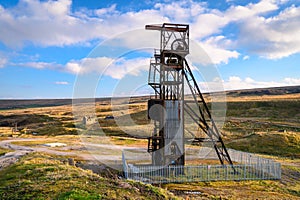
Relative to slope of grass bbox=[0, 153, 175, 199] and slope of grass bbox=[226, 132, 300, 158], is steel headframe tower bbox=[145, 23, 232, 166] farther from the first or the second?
slope of grass bbox=[226, 132, 300, 158]

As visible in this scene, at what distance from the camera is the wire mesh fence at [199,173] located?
61.3 feet

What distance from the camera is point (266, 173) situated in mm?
20328

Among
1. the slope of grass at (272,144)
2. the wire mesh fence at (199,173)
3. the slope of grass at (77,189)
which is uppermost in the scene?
the slope of grass at (77,189)

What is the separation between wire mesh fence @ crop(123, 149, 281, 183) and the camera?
18.7m

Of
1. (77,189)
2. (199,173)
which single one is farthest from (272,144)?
(77,189)

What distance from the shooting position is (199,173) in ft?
64.2

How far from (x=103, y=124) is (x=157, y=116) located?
52.9 metres

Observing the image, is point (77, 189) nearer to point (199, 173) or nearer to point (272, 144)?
point (199, 173)

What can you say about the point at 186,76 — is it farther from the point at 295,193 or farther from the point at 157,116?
the point at 295,193

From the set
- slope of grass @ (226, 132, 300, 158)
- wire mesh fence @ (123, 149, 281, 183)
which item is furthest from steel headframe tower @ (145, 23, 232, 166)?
slope of grass @ (226, 132, 300, 158)

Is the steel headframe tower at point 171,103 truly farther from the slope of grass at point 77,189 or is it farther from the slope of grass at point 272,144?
the slope of grass at point 272,144

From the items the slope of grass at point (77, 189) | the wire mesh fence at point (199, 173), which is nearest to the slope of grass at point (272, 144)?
the wire mesh fence at point (199, 173)

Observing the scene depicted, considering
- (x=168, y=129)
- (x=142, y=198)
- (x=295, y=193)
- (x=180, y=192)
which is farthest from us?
(x=168, y=129)

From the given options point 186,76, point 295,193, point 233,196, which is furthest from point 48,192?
point 295,193
